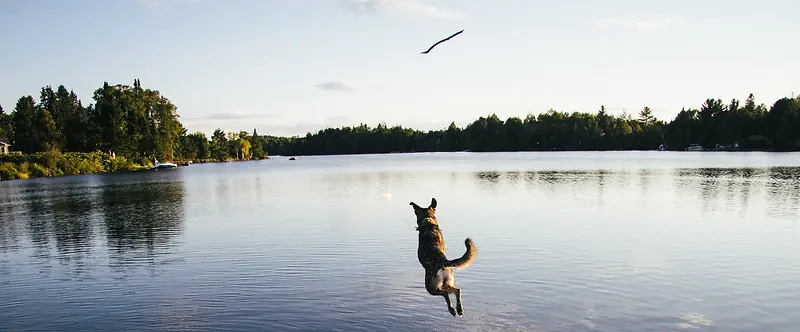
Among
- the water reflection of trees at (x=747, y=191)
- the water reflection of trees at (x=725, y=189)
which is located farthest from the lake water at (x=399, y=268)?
the water reflection of trees at (x=725, y=189)

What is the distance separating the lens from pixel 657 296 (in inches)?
628

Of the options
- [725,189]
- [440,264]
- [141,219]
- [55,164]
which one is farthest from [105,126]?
[440,264]

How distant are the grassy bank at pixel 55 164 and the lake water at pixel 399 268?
216 feet

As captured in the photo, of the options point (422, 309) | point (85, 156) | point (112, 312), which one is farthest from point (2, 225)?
point (85, 156)

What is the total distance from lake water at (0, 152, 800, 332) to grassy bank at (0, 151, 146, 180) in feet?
216

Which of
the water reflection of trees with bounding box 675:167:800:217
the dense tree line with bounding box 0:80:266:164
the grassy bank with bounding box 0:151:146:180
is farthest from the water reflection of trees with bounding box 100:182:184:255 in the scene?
the dense tree line with bounding box 0:80:266:164

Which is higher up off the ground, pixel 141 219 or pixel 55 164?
pixel 55 164

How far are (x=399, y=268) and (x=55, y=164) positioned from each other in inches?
4195

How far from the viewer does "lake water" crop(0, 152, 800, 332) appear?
1449 centimetres

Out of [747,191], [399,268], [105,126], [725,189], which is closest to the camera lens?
[399,268]

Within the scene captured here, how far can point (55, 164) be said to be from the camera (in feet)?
343

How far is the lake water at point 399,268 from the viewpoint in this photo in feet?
47.5

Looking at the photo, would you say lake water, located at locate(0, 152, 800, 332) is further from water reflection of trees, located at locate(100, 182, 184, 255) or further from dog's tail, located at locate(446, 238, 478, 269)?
dog's tail, located at locate(446, 238, 478, 269)

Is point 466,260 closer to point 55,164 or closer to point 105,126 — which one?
point 55,164
